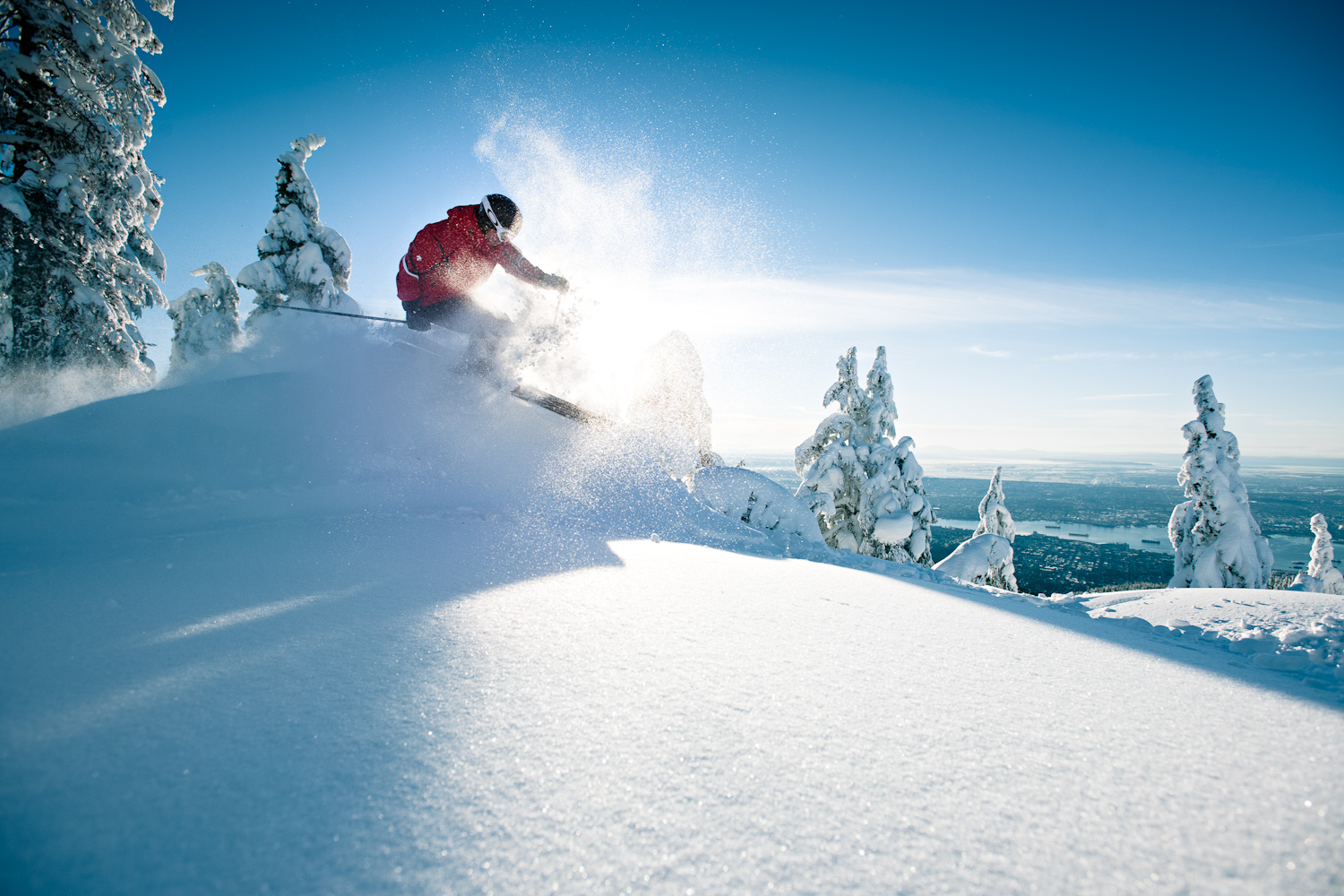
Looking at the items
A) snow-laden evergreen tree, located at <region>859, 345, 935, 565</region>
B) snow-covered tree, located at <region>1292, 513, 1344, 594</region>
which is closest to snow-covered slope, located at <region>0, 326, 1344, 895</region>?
snow-laden evergreen tree, located at <region>859, 345, 935, 565</region>

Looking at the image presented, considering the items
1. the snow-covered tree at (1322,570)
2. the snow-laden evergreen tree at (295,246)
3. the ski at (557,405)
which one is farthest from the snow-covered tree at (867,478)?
the snow-laden evergreen tree at (295,246)

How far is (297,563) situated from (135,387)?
459 cm

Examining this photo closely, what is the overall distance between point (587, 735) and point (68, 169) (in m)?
14.1

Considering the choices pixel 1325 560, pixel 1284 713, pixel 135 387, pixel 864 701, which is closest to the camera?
pixel 864 701

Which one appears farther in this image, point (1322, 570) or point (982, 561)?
point (1322, 570)

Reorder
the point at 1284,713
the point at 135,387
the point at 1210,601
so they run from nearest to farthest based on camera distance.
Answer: the point at 1284,713
the point at 1210,601
the point at 135,387

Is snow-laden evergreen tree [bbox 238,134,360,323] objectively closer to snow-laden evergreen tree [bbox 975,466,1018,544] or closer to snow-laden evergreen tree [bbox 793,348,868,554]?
snow-laden evergreen tree [bbox 793,348,868,554]

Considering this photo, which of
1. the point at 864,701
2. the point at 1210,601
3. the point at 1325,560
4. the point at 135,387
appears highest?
the point at 135,387

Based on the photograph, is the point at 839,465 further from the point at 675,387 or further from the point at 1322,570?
the point at 1322,570

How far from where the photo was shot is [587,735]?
1616mm

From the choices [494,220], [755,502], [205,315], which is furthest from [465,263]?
[205,315]

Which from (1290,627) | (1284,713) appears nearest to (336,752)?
(1284,713)

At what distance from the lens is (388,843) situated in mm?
1145

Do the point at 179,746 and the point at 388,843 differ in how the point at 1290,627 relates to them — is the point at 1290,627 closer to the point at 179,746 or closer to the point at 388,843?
the point at 388,843
